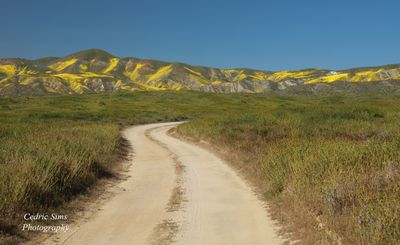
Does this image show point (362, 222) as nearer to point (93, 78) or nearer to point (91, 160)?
point (91, 160)

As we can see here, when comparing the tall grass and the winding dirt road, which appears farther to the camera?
the winding dirt road

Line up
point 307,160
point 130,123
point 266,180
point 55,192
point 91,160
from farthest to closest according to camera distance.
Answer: point 130,123, point 91,160, point 266,180, point 307,160, point 55,192

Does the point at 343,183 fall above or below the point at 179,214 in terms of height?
above

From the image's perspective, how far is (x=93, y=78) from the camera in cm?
17962

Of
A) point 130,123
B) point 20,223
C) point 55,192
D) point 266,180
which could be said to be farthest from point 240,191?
point 130,123

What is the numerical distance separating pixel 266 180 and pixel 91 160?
6.10 meters

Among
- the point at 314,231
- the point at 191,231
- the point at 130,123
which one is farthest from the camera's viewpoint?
the point at 130,123

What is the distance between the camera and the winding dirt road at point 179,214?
781cm

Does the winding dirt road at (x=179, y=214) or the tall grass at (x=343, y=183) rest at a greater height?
the tall grass at (x=343, y=183)

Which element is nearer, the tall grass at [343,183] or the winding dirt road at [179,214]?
the tall grass at [343,183]

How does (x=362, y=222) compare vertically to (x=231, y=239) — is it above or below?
above

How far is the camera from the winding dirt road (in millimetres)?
7812

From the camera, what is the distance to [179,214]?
9453 mm

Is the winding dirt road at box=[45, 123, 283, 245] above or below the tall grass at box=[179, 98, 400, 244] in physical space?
below
